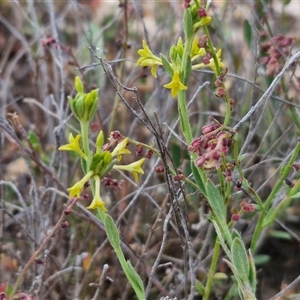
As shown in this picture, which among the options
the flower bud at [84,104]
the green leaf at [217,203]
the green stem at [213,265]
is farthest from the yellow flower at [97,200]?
the green stem at [213,265]

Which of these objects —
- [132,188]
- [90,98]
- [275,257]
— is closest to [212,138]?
[90,98]

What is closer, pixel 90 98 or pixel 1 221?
pixel 90 98

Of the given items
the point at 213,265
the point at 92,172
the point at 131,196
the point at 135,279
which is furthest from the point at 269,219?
the point at 131,196

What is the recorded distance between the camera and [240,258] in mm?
1039

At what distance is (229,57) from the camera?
184 cm

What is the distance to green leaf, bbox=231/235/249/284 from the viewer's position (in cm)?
103

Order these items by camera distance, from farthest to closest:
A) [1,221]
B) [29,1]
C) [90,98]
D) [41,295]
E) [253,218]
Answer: [29,1], [253,218], [1,221], [41,295], [90,98]

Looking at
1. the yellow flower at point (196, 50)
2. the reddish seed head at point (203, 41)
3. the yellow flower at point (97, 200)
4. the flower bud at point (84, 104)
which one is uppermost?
the reddish seed head at point (203, 41)

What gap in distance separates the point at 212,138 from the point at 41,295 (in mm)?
613

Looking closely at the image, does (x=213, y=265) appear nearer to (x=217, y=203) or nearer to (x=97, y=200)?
(x=217, y=203)

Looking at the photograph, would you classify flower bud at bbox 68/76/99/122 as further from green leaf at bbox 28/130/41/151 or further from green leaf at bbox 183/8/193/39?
green leaf at bbox 28/130/41/151

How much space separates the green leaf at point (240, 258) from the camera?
1029 mm

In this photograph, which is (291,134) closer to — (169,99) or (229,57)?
(229,57)

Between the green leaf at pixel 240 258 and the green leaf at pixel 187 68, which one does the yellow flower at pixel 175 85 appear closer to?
the green leaf at pixel 187 68
